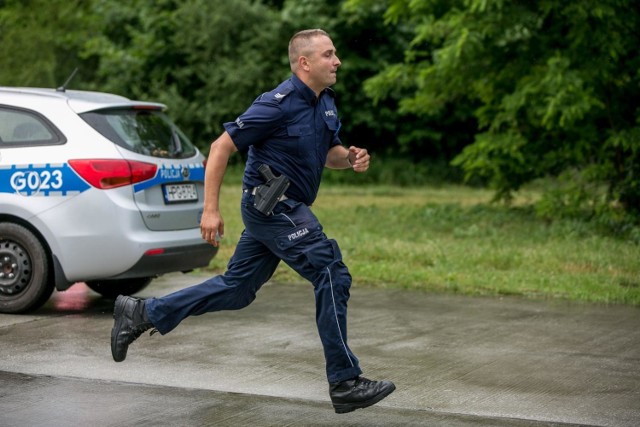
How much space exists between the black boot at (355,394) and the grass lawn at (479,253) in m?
4.28

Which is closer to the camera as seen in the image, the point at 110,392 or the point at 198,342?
the point at 110,392

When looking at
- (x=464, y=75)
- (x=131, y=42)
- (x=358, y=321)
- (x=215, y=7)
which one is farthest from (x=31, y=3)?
(x=358, y=321)

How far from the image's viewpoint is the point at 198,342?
729cm

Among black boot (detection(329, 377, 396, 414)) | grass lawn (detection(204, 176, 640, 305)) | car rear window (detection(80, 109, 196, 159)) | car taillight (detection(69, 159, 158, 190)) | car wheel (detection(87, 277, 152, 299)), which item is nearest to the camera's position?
black boot (detection(329, 377, 396, 414))

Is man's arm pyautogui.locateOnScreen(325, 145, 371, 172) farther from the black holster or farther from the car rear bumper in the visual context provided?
the car rear bumper

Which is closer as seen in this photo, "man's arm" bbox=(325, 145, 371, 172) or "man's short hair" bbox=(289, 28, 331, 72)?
"man's short hair" bbox=(289, 28, 331, 72)

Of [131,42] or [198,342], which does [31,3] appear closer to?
[131,42]

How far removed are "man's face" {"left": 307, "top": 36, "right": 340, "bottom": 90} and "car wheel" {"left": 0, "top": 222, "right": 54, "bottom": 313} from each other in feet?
11.1

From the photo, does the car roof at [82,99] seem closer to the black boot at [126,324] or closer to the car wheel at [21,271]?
the car wheel at [21,271]

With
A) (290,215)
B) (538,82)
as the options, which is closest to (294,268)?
(290,215)

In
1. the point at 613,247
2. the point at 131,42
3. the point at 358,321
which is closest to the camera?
the point at 358,321

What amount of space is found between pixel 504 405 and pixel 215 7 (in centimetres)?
2491

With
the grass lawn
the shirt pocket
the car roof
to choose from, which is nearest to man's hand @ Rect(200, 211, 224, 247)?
the shirt pocket

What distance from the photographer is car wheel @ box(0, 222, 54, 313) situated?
8.29m
